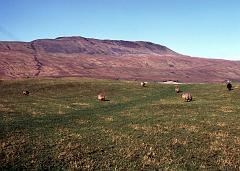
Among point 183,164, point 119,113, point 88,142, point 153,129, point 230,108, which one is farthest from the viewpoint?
point 230,108

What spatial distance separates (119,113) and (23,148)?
16986 millimetres

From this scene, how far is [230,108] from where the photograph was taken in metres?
41.7

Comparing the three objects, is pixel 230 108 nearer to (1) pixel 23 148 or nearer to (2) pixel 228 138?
(2) pixel 228 138

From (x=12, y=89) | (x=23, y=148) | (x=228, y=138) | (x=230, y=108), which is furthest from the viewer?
(x=12, y=89)

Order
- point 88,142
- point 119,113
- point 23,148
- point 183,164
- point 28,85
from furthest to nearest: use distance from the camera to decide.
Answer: point 28,85 < point 119,113 < point 88,142 < point 23,148 < point 183,164

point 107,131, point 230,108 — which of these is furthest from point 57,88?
point 107,131

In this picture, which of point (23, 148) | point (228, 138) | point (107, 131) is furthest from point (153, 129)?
point (23, 148)

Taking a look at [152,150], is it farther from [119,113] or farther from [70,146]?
[119,113]

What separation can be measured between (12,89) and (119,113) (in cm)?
3384

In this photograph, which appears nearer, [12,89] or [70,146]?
[70,146]

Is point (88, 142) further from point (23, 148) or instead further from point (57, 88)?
point (57, 88)

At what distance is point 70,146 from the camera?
23.0 m

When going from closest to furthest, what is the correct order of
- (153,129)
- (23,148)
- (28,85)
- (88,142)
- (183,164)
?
(183,164) < (23,148) < (88,142) < (153,129) < (28,85)

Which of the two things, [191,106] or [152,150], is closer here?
[152,150]
